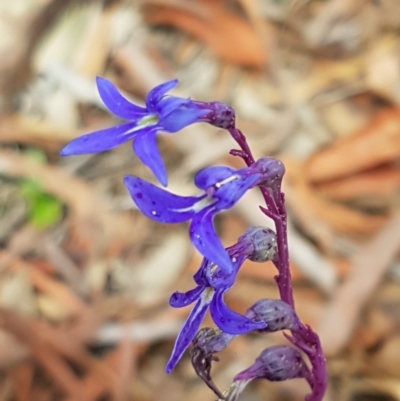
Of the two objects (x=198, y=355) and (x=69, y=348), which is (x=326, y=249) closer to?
(x=69, y=348)

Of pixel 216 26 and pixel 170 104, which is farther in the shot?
pixel 216 26

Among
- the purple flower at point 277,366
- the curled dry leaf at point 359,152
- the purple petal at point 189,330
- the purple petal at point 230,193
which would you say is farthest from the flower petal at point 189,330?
the curled dry leaf at point 359,152

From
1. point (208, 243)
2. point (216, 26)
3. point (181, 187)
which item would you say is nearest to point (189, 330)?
point (208, 243)

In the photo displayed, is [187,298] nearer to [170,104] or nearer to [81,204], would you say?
[170,104]

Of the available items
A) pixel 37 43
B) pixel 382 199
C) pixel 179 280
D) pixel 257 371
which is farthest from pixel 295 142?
pixel 257 371

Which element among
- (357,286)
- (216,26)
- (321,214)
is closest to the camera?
(357,286)

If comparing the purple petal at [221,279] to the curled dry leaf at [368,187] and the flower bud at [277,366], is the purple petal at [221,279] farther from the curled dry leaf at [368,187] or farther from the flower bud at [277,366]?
the curled dry leaf at [368,187]
